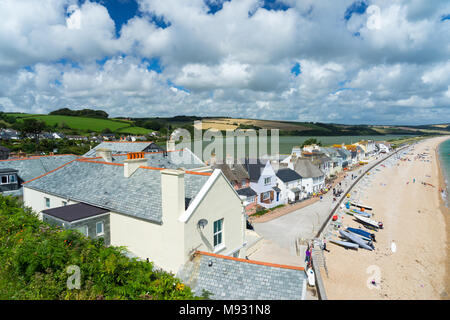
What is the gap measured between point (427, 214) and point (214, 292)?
4467cm

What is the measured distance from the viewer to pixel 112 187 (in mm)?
16891

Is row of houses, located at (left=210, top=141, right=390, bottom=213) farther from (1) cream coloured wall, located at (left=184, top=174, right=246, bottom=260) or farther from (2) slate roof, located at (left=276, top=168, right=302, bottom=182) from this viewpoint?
(1) cream coloured wall, located at (left=184, top=174, right=246, bottom=260)

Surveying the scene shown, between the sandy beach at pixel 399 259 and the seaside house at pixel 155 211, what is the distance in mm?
11158

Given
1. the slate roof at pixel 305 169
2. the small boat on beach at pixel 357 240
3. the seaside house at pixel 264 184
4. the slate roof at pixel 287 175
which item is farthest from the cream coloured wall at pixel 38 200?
the slate roof at pixel 305 169

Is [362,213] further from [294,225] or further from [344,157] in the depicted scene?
[344,157]

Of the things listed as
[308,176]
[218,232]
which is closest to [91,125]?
[308,176]

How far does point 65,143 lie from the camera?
90688 mm

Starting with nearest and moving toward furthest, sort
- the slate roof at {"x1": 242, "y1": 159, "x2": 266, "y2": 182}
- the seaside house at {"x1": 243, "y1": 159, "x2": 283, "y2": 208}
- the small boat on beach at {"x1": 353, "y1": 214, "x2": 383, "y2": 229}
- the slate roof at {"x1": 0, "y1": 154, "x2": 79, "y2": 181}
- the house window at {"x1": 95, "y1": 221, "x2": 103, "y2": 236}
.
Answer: the house window at {"x1": 95, "y1": 221, "x2": 103, "y2": 236}, the slate roof at {"x1": 0, "y1": 154, "x2": 79, "y2": 181}, the small boat on beach at {"x1": 353, "y1": 214, "x2": 383, "y2": 229}, the seaside house at {"x1": 243, "y1": 159, "x2": 283, "y2": 208}, the slate roof at {"x1": 242, "y1": 159, "x2": 266, "y2": 182}

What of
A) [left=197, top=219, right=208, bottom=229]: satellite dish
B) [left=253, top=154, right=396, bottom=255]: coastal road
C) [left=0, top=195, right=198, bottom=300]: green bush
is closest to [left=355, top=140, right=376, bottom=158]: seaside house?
→ [left=253, top=154, right=396, bottom=255]: coastal road

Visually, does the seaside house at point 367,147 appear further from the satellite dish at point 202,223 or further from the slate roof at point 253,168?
the satellite dish at point 202,223

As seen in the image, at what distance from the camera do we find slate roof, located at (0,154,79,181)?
2572 cm

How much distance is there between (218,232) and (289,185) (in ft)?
103

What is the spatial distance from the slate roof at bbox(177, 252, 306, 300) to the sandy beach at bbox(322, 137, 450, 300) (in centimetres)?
1110

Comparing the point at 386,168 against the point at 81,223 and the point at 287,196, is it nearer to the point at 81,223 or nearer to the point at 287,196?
the point at 287,196
